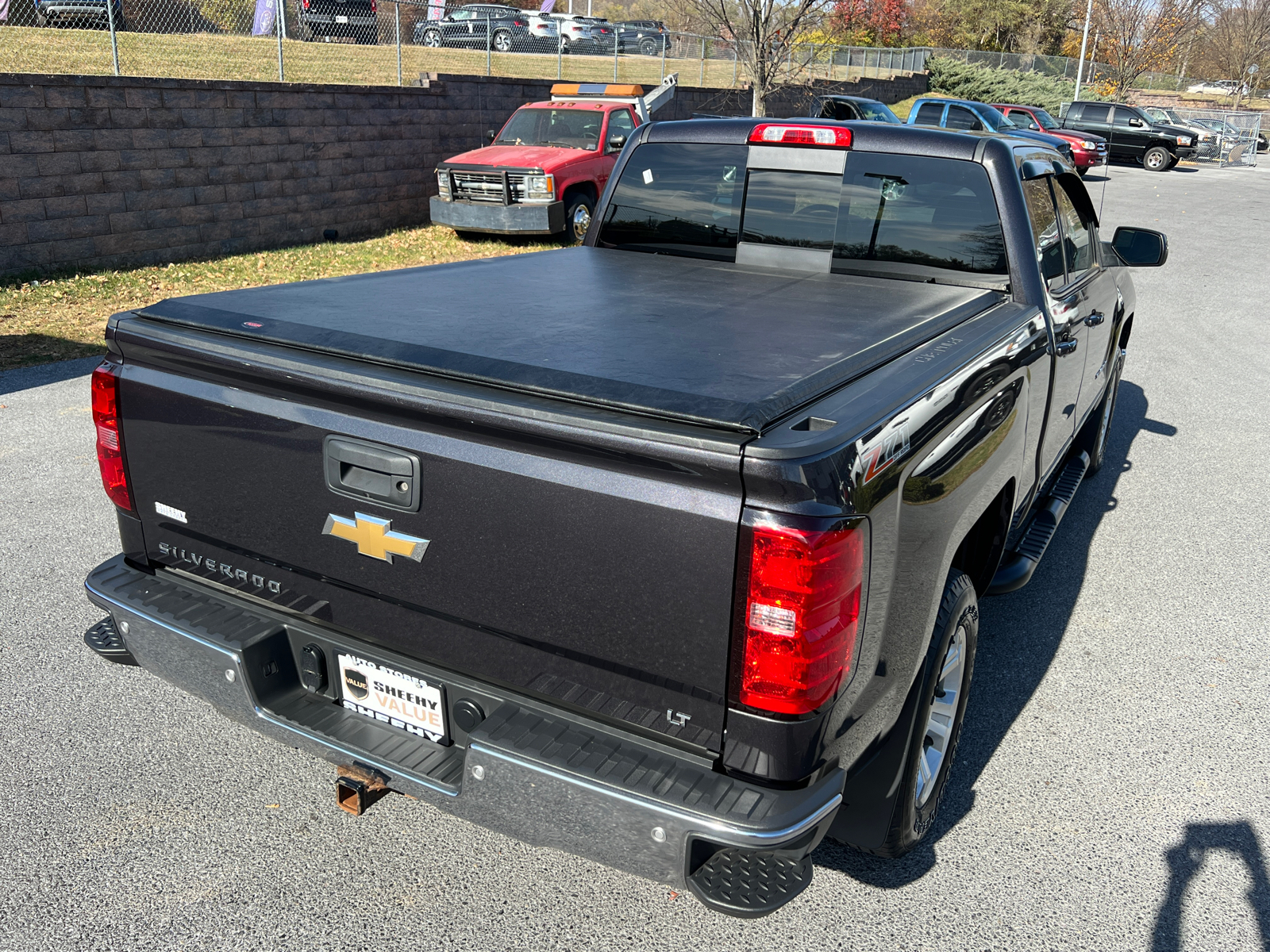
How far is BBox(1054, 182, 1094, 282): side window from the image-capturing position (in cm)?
440

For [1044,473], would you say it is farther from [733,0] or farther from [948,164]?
[733,0]

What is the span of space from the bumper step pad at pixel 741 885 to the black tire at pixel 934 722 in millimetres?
608

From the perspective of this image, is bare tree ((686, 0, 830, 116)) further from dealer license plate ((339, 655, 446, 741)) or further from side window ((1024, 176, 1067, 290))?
dealer license plate ((339, 655, 446, 741))

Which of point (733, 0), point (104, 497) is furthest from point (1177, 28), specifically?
A: point (104, 497)

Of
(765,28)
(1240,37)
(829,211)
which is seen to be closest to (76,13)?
(765,28)

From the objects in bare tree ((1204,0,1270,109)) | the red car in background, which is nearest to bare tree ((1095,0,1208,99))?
bare tree ((1204,0,1270,109))

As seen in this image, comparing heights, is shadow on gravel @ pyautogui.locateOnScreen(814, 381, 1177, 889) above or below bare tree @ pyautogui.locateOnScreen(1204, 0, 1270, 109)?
below

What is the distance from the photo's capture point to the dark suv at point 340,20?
669 inches

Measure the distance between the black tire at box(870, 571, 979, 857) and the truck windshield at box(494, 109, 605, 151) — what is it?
41.2ft

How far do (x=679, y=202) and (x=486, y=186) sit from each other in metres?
10.00

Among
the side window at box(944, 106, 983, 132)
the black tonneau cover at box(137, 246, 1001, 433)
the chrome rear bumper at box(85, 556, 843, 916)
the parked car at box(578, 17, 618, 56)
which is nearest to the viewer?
the chrome rear bumper at box(85, 556, 843, 916)

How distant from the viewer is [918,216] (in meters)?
3.99

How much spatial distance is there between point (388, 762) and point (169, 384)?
1.19 meters

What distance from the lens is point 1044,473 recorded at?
4.23 meters
